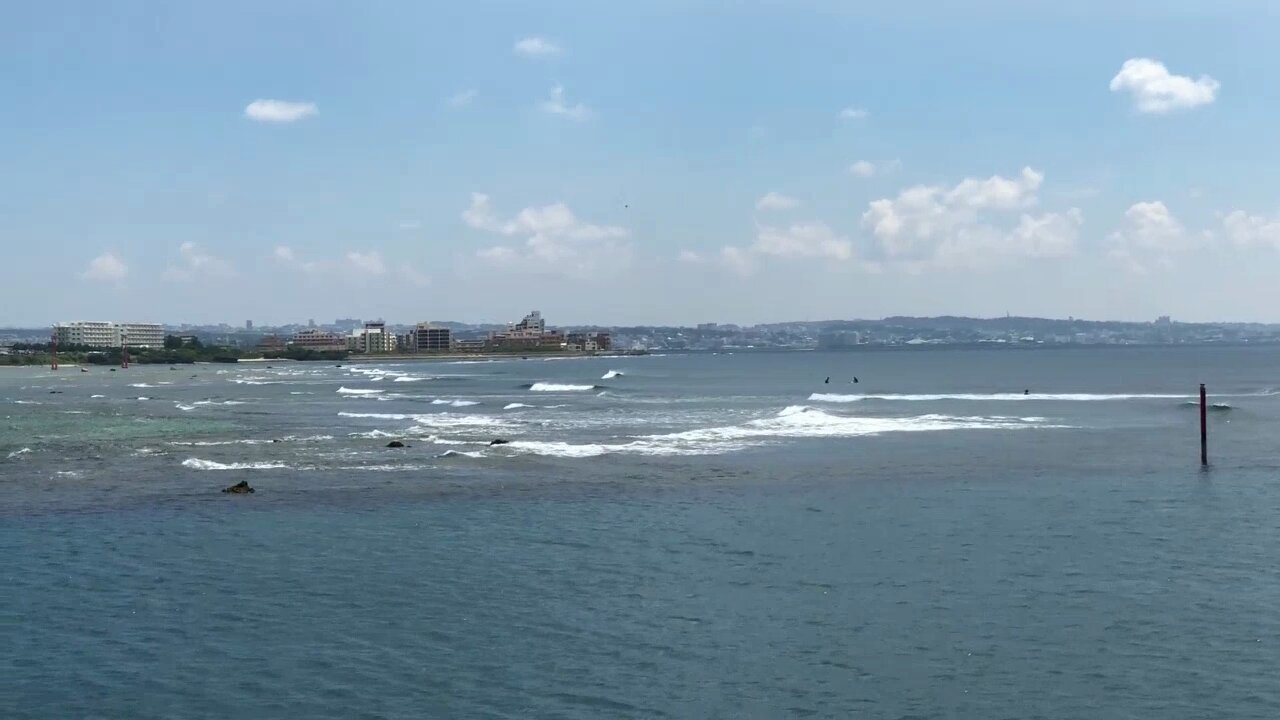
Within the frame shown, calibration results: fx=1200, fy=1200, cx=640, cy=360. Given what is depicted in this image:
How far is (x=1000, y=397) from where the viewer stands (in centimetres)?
8050

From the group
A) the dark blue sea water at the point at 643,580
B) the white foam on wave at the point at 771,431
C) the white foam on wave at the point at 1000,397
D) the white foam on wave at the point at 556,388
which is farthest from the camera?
the white foam on wave at the point at 556,388

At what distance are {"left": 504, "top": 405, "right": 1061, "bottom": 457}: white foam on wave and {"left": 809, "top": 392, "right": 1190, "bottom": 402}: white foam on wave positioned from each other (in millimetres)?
15912

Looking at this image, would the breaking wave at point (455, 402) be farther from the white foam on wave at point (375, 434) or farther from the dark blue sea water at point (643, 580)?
the dark blue sea water at point (643, 580)

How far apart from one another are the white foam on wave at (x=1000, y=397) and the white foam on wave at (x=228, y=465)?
153 ft

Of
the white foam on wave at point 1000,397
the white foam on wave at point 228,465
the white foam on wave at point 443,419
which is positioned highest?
the white foam on wave at point 443,419

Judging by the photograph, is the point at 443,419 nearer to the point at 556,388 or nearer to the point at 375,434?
the point at 375,434

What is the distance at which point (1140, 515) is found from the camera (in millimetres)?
27734

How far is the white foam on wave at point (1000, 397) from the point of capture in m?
77.8

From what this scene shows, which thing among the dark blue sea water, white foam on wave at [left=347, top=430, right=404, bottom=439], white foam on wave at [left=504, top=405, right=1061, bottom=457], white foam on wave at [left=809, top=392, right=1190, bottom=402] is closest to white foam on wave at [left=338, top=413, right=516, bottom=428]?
white foam on wave at [left=347, top=430, right=404, bottom=439]

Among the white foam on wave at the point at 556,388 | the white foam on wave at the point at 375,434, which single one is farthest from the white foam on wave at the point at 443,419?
the white foam on wave at the point at 556,388

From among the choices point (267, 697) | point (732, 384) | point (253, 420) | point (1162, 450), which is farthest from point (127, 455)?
point (732, 384)

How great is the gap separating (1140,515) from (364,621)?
18.4 meters

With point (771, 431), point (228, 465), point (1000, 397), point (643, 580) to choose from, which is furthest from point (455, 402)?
point (643, 580)

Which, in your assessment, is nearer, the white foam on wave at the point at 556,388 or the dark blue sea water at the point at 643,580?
the dark blue sea water at the point at 643,580
